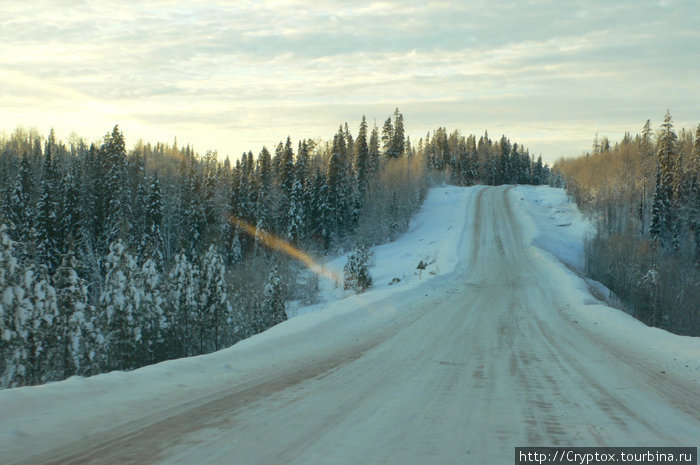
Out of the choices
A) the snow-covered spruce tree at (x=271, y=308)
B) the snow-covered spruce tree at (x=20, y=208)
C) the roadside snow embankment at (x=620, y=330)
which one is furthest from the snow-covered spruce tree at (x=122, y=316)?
the snow-covered spruce tree at (x=20, y=208)

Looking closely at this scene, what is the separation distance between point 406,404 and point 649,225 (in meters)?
64.9

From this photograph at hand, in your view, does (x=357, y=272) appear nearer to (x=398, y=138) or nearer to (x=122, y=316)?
(x=122, y=316)

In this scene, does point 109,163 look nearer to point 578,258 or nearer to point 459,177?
point 578,258

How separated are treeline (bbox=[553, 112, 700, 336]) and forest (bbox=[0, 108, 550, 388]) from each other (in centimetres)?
2404

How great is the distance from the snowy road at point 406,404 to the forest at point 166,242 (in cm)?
1164

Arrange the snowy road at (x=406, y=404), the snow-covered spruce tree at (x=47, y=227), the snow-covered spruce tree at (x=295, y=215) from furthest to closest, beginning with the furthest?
the snow-covered spruce tree at (x=295, y=215)
the snow-covered spruce tree at (x=47, y=227)
the snowy road at (x=406, y=404)

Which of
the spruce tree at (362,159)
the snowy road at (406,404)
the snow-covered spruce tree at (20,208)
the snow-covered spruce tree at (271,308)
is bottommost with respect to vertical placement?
the snow-covered spruce tree at (271,308)

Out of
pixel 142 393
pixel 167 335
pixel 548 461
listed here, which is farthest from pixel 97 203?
pixel 548 461

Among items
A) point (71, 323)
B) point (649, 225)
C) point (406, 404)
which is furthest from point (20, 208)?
point (649, 225)

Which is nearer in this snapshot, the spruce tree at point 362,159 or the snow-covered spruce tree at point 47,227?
the snow-covered spruce tree at point 47,227

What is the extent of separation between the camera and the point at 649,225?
201ft

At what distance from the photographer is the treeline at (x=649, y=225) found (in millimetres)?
44469

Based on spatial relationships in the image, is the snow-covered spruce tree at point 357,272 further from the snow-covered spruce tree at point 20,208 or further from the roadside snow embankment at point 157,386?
the snow-covered spruce tree at point 20,208

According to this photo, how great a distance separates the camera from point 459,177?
135500 mm
